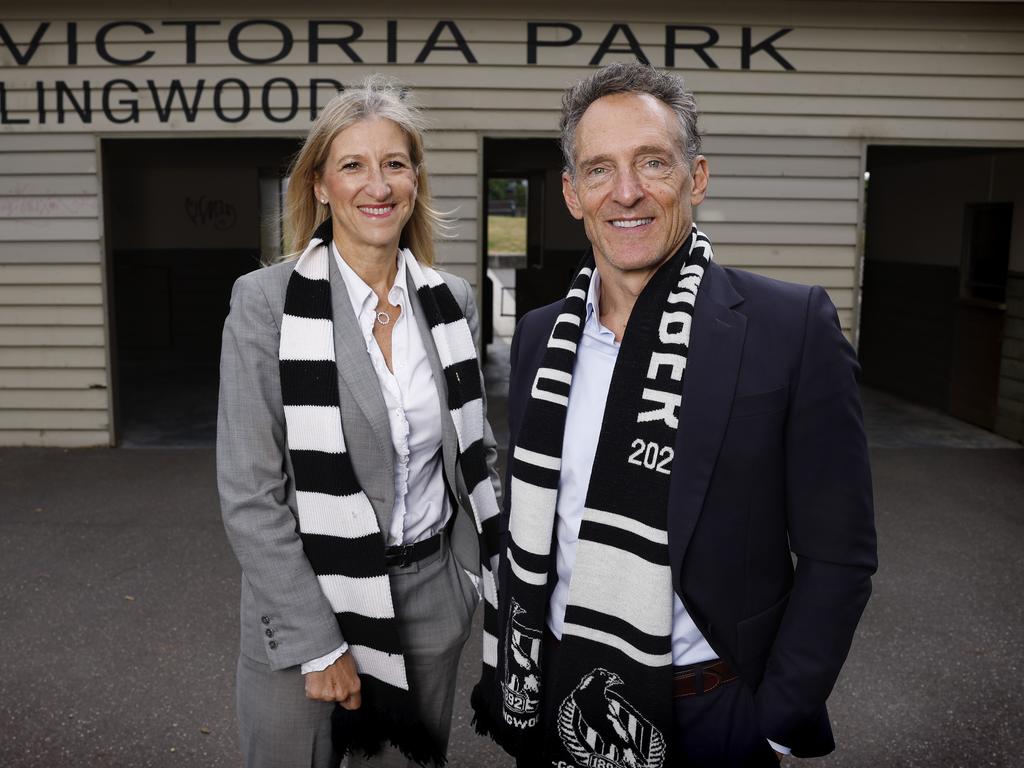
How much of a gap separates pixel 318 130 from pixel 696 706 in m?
1.48

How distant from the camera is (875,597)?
4.21 metres

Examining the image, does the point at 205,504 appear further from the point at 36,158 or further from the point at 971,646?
the point at 971,646

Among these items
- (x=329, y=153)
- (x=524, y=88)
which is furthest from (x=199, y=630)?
(x=524, y=88)

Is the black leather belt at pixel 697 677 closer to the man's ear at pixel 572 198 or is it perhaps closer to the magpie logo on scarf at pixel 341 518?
the magpie logo on scarf at pixel 341 518

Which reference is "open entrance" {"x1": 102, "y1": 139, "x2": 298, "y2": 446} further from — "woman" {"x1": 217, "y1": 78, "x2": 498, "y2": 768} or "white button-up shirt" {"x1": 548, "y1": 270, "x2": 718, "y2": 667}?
"white button-up shirt" {"x1": 548, "y1": 270, "x2": 718, "y2": 667}

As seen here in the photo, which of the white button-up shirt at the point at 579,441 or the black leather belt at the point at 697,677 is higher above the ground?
the white button-up shirt at the point at 579,441

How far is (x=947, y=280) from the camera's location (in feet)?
29.5

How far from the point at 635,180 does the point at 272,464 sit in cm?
96

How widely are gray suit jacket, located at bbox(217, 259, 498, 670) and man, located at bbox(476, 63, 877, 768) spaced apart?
37 centimetres

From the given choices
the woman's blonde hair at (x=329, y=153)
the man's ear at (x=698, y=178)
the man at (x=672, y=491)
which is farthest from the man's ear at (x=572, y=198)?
the woman's blonde hair at (x=329, y=153)

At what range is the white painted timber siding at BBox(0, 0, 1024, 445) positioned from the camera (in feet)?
20.7

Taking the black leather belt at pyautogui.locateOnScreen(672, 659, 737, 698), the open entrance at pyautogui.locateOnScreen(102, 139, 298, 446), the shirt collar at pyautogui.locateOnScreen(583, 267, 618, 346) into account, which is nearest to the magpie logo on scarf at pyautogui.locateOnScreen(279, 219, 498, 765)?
the shirt collar at pyautogui.locateOnScreen(583, 267, 618, 346)

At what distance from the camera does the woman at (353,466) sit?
189 centimetres

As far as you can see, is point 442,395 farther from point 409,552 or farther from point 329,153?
point 329,153
